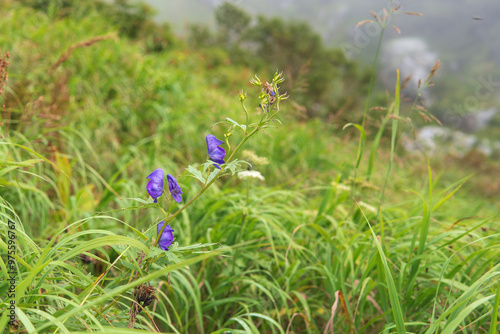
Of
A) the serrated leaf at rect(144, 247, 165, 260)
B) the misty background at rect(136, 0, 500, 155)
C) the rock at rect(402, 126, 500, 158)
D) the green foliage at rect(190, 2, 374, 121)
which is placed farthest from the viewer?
the misty background at rect(136, 0, 500, 155)

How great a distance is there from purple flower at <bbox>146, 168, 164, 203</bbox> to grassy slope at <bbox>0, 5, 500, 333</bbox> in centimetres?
7

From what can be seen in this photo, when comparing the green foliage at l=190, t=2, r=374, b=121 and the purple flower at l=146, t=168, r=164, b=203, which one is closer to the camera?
the purple flower at l=146, t=168, r=164, b=203

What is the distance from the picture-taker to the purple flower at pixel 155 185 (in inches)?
32.6

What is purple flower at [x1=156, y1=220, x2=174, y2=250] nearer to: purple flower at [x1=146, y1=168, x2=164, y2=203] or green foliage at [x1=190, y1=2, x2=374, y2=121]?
purple flower at [x1=146, y1=168, x2=164, y2=203]

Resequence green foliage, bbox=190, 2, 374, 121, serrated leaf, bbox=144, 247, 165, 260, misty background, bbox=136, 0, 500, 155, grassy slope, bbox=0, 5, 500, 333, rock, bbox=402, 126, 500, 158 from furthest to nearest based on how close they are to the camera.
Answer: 1. misty background, bbox=136, 0, 500, 155
2. green foliage, bbox=190, 2, 374, 121
3. rock, bbox=402, 126, 500, 158
4. grassy slope, bbox=0, 5, 500, 333
5. serrated leaf, bbox=144, 247, 165, 260

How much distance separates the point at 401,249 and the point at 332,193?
2.05ft

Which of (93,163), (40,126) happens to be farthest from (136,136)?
(40,126)

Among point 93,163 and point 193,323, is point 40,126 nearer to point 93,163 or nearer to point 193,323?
point 93,163

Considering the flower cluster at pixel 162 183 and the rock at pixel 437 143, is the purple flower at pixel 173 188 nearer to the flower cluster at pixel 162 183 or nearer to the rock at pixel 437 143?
the flower cluster at pixel 162 183

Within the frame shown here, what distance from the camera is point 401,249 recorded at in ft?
5.34

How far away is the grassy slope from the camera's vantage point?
1245mm

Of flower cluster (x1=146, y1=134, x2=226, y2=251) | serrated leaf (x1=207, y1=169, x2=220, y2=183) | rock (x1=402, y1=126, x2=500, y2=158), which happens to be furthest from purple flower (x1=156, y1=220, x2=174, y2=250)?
rock (x1=402, y1=126, x2=500, y2=158)

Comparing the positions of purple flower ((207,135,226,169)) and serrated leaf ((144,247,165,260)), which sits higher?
purple flower ((207,135,226,169))

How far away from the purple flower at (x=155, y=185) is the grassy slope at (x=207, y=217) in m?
0.07
